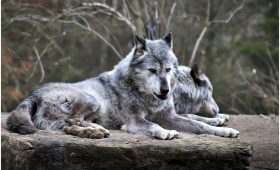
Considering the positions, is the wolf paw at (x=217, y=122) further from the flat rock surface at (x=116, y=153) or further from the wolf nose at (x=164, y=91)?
the flat rock surface at (x=116, y=153)

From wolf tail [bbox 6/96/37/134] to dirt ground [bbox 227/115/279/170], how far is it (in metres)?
2.33

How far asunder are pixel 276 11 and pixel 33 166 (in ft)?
32.8

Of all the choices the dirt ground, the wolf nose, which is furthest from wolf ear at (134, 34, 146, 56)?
the dirt ground

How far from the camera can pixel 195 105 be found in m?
6.80

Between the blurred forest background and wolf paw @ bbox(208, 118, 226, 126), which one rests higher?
the blurred forest background

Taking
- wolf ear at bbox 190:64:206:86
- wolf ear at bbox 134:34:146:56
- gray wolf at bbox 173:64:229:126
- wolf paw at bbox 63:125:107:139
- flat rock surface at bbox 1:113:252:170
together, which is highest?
wolf ear at bbox 134:34:146:56

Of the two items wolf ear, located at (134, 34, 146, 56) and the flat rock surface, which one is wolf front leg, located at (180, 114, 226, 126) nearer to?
wolf ear, located at (134, 34, 146, 56)

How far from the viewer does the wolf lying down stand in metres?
5.27

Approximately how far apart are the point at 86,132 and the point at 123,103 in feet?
2.57

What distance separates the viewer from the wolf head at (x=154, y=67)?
17.3ft

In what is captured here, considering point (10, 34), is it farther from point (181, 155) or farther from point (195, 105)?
point (181, 155)

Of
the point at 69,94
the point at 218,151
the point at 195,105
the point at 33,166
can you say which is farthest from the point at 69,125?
the point at 195,105

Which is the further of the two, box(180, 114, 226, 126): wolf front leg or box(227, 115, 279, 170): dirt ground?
box(180, 114, 226, 126): wolf front leg

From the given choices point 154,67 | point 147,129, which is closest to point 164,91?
point 154,67
